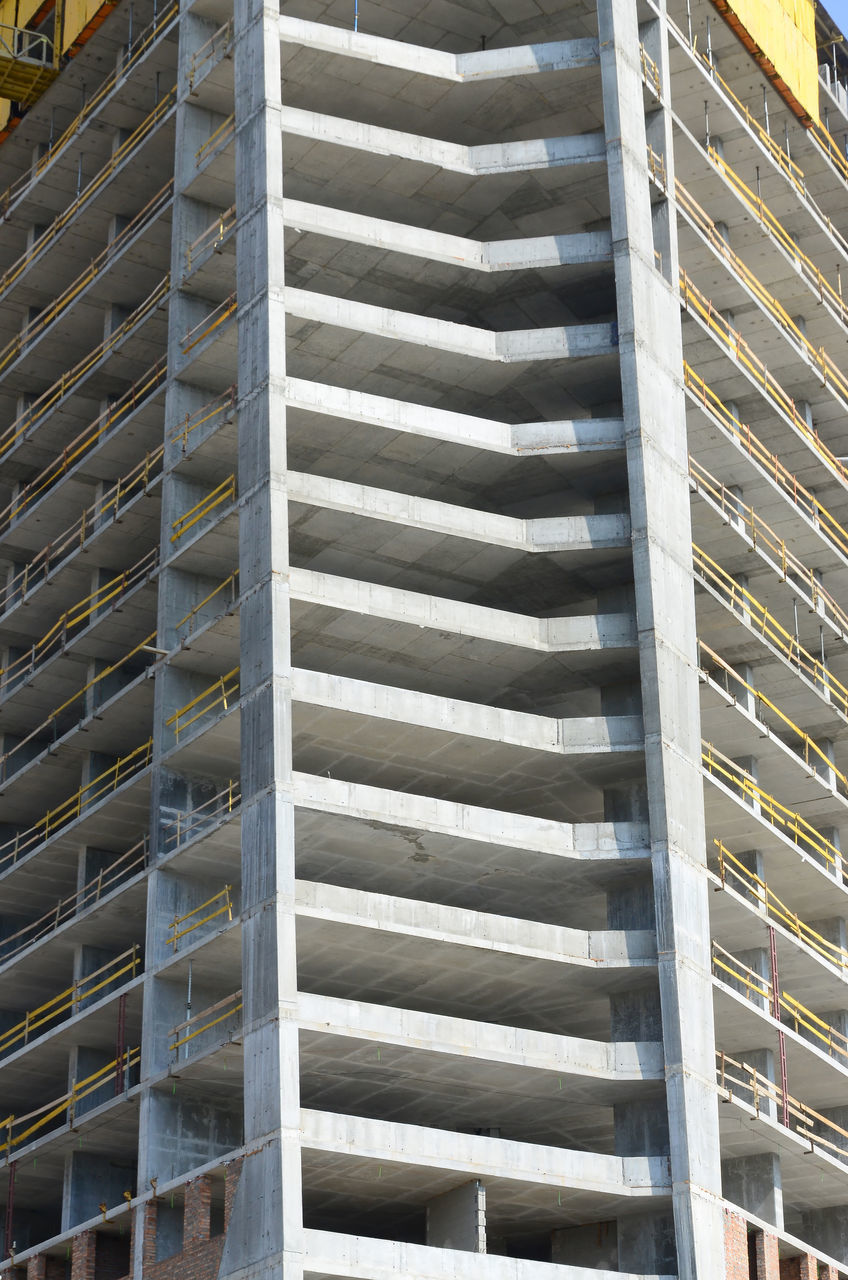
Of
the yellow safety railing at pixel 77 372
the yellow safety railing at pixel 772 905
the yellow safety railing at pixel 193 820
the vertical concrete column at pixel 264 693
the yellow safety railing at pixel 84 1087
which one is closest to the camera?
the vertical concrete column at pixel 264 693

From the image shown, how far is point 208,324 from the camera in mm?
38250

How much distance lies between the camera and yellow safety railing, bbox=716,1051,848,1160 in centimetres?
3494

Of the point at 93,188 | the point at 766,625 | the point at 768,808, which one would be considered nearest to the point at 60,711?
the point at 93,188

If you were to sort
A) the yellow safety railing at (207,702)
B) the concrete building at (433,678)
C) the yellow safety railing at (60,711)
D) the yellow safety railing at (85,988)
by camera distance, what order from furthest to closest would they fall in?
the yellow safety railing at (60,711) < the yellow safety railing at (85,988) < the yellow safety railing at (207,702) < the concrete building at (433,678)

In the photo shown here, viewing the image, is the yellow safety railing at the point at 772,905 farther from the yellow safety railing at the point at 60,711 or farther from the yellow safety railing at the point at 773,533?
the yellow safety railing at the point at 60,711

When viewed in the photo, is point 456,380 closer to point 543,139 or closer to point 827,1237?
point 543,139

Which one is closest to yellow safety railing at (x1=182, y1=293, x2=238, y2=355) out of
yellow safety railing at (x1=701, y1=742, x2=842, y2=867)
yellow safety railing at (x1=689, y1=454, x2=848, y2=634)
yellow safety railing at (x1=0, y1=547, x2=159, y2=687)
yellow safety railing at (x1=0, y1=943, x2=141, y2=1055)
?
yellow safety railing at (x1=0, y1=547, x2=159, y2=687)

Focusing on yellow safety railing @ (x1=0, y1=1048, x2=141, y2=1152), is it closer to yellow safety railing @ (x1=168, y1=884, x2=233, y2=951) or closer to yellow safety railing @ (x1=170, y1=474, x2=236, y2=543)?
yellow safety railing @ (x1=168, y1=884, x2=233, y2=951)

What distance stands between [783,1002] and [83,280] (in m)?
20.6

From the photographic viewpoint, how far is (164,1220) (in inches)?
1276

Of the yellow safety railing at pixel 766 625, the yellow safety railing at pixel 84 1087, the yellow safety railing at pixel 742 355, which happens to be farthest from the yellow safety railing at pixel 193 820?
the yellow safety railing at pixel 742 355

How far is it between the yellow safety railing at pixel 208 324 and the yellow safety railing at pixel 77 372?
5.23ft

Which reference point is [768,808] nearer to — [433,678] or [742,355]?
[433,678]

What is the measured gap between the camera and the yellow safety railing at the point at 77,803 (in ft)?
128
